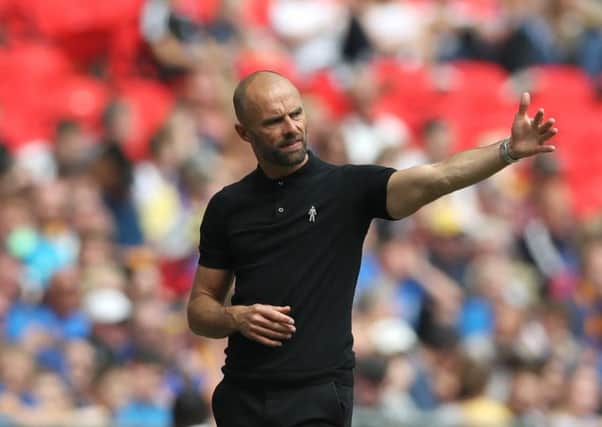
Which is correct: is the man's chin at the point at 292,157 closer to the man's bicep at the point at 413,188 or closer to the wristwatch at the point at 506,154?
the man's bicep at the point at 413,188

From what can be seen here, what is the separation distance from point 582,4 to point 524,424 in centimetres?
696

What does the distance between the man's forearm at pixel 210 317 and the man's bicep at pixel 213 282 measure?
2 centimetres

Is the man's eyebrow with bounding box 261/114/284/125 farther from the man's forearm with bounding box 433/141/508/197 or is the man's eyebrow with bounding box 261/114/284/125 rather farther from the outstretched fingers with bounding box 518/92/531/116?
the outstretched fingers with bounding box 518/92/531/116

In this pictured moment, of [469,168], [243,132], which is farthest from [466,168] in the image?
[243,132]

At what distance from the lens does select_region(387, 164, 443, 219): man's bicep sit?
583 centimetres

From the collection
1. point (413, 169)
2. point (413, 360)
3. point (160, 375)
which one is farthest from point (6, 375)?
point (413, 169)

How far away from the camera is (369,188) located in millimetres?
6004

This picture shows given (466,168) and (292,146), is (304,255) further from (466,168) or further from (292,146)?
(466,168)

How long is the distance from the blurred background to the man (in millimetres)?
2171

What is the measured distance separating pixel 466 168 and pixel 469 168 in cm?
1

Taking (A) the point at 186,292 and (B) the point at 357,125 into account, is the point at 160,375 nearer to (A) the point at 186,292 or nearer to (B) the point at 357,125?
(A) the point at 186,292

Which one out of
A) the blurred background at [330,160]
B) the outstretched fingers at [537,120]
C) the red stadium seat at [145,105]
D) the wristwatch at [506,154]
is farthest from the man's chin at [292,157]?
the red stadium seat at [145,105]

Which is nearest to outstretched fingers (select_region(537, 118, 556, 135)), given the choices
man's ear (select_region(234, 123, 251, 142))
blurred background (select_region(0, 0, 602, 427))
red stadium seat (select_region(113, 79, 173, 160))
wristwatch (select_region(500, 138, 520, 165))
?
wristwatch (select_region(500, 138, 520, 165))

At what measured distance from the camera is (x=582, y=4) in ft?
51.0
